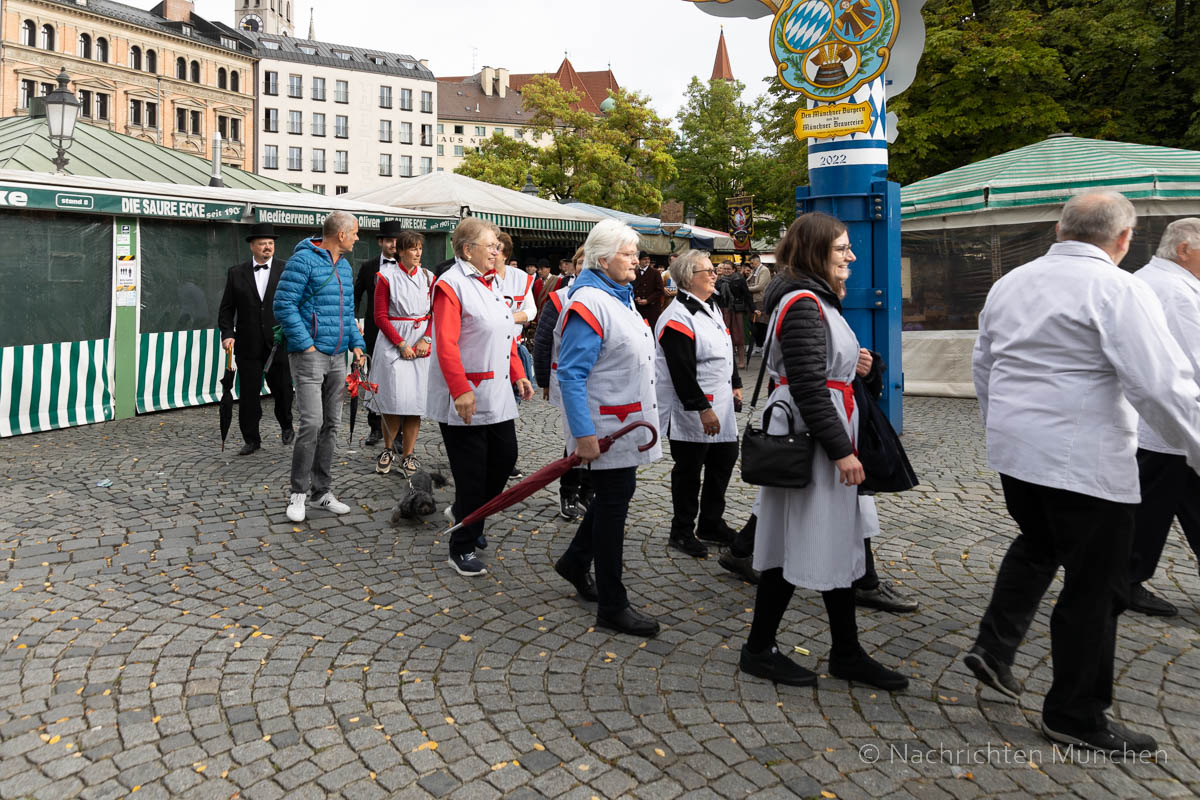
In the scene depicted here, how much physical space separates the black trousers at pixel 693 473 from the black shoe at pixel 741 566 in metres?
0.50

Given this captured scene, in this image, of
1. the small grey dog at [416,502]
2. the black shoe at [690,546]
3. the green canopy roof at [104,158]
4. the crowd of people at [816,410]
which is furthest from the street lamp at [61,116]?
the black shoe at [690,546]

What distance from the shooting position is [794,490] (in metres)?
3.73

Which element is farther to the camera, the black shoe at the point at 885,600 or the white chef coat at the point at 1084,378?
the black shoe at the point at 885,600

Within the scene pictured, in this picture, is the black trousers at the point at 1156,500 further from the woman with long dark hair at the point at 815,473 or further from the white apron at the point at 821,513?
the white apron at the point at 821,513

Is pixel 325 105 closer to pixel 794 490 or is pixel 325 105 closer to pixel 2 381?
pixel 2 381

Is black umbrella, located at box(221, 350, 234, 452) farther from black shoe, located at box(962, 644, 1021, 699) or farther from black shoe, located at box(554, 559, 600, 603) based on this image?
black shoe, located at box(962, 644, 1021, 699)

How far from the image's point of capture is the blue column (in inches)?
301

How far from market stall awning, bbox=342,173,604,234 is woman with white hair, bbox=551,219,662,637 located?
424 inches

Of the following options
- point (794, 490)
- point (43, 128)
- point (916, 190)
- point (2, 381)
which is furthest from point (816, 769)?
point (43, 128)

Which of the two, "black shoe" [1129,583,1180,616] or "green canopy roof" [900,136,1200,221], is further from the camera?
"green canopy roof" [900,136,1200,221]

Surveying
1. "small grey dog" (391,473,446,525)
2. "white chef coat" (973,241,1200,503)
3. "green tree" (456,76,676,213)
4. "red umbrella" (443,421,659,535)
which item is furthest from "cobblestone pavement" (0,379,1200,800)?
"green tree" (456,76,676,213)

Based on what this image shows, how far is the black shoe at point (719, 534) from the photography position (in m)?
5.95

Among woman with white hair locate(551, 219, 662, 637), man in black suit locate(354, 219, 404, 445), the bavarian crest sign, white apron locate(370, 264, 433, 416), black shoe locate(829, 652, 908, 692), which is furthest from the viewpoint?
man in black suit locate(354, 219, 404, 445)

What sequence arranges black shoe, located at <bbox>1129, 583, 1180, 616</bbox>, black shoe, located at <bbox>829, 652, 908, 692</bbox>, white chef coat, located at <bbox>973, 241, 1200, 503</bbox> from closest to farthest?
1. white chef coat, located at <bbox>973, 241, 1200, 503</bbox>
2. black shoe, located at <bbox>829, 652, 908, 692</bbox>
3. black shoe, located at <bbox>1129, 583, 1180, 616</bbox>
